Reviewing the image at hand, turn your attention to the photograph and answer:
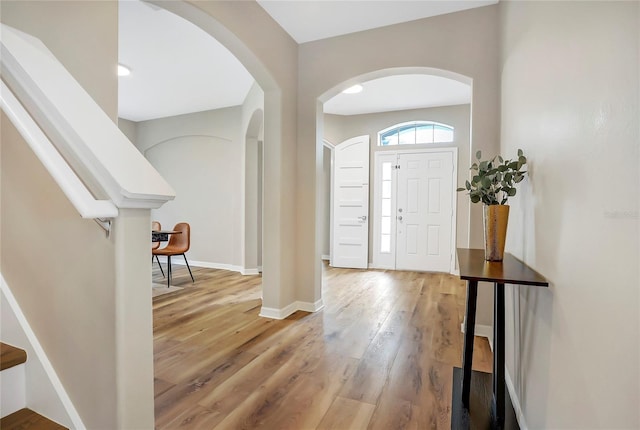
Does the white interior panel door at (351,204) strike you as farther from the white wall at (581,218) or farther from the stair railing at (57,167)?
the stair railing at (57,167)

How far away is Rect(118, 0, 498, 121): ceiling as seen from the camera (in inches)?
109

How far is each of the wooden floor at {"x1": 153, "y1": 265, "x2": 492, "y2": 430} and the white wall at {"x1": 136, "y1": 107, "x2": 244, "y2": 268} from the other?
6.32 ft

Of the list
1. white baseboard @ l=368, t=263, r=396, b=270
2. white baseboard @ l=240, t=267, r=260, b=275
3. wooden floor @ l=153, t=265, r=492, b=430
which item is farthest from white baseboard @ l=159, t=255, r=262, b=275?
white baseboard @ l=368, t=263, r=396, b=270

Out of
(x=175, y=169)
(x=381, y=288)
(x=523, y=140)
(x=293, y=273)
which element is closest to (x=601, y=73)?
(x=523, y=140)

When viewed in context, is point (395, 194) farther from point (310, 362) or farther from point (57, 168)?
point (57, 168)

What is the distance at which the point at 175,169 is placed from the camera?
244 inches

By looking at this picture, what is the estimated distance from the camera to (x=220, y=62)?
3814 millimetres

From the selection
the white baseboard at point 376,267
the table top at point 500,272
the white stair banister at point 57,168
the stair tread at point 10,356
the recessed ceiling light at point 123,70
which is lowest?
the white baseboard at point 376,267

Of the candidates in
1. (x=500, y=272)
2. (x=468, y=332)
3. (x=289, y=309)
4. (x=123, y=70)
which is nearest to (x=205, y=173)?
(x=123, y=70)

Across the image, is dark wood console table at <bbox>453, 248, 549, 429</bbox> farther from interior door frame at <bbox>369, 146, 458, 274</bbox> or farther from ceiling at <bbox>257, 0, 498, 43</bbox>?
interior door frame at <bbox>369, 146, 458, 274</bbox>

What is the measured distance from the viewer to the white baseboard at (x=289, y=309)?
10.3 feet

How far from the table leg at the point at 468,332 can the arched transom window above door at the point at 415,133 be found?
4.34 m

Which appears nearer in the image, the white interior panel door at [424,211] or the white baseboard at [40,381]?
the white baseboard at [40,381]

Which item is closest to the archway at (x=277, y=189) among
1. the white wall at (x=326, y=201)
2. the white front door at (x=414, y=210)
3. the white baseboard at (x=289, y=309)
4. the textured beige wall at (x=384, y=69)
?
the white baseboard at (x=289, y=309)
